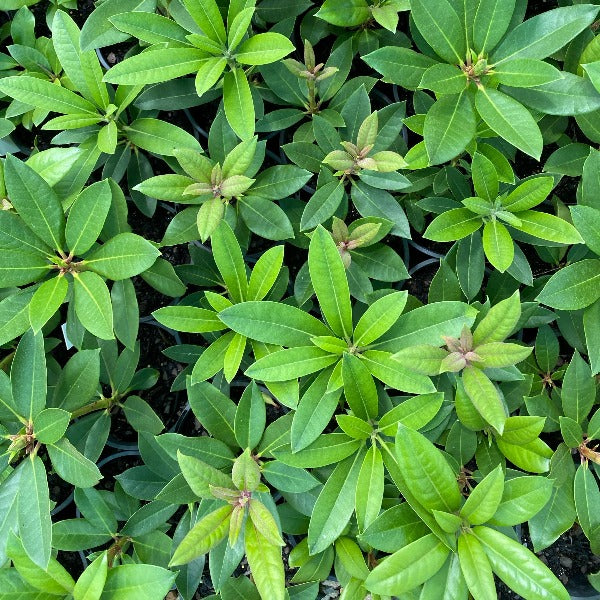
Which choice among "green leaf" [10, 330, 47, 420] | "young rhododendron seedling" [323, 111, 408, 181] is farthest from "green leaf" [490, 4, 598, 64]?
"green leaf" [10, 330, 47, 420]

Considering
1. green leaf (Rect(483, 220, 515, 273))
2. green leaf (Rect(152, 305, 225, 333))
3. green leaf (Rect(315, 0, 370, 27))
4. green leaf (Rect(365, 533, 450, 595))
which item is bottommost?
green leaf (Rect(365, 533, 450, 595))

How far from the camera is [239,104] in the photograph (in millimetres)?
1408

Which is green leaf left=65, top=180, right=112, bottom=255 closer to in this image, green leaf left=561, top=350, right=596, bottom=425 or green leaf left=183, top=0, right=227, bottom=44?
green leaf left=183, top=0, right=227, bottom=44

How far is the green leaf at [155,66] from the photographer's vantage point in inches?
51.8

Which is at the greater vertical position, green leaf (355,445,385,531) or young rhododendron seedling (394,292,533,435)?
young rhododendron seedling (394,292,533,435)

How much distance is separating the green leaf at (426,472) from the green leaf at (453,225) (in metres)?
0.51

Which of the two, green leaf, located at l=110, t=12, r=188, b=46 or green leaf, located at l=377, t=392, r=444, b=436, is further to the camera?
green leaf, located at l=110, t=12, r=188, b=46

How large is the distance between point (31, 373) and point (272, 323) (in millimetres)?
586

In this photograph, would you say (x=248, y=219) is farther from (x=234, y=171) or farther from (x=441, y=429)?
(x=441, y=429)

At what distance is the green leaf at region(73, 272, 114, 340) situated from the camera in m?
1.25

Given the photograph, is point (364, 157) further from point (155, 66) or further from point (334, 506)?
point (334, 506)

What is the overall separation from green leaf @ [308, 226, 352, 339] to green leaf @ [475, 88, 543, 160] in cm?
47

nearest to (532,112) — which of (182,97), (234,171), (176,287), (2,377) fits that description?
(234,171)

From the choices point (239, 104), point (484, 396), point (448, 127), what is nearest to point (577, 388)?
point (484, 396)
